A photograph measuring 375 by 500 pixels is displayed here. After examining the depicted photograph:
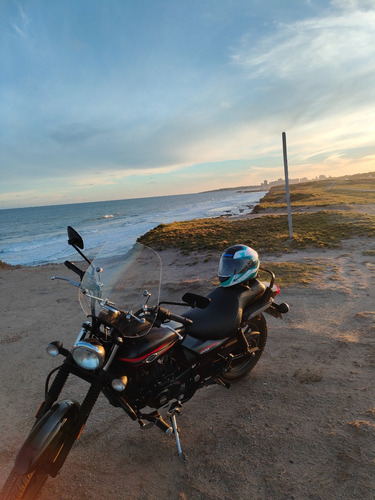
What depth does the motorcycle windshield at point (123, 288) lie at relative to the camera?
231cm

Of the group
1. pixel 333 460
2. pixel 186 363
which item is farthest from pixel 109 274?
pixel 333 460

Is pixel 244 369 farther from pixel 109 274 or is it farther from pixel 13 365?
pixel 13 365

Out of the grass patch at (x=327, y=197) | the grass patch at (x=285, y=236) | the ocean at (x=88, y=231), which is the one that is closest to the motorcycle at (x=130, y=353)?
the ocean at (x=88, y=231)

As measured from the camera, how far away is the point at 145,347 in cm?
237

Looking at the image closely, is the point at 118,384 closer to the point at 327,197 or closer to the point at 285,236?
the point at 285,236

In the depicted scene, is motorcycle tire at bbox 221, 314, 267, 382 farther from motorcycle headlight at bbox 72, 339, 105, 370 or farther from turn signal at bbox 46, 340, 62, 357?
turn signal at bbox 46, 340, 62, 357

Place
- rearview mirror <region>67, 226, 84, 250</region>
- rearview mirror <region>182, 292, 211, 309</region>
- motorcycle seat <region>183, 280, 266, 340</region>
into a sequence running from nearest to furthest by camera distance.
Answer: rearview mirror <region>67, 226, 84, 250</region>, rearview mirror <region>182, 292, 211, 309</region>, motorcycle seat <region>183, 280, 266, 340</region>

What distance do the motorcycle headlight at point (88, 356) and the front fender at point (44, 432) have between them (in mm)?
442

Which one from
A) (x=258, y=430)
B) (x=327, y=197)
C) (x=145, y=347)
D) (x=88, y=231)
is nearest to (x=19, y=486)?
(x=145, y=347)

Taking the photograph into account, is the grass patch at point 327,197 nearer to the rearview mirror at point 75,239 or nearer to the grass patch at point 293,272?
the grass patch at point 293,272

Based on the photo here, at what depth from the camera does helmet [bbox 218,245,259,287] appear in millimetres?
3502

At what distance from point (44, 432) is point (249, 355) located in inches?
93.3

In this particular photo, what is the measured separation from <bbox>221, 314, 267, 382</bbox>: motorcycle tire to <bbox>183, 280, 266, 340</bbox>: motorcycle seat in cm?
40

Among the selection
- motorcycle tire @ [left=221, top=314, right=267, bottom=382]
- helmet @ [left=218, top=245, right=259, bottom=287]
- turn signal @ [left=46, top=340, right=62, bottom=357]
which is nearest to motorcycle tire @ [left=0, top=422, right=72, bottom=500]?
turn signal @ [left=46, top=340, right=62, bottom=357]
